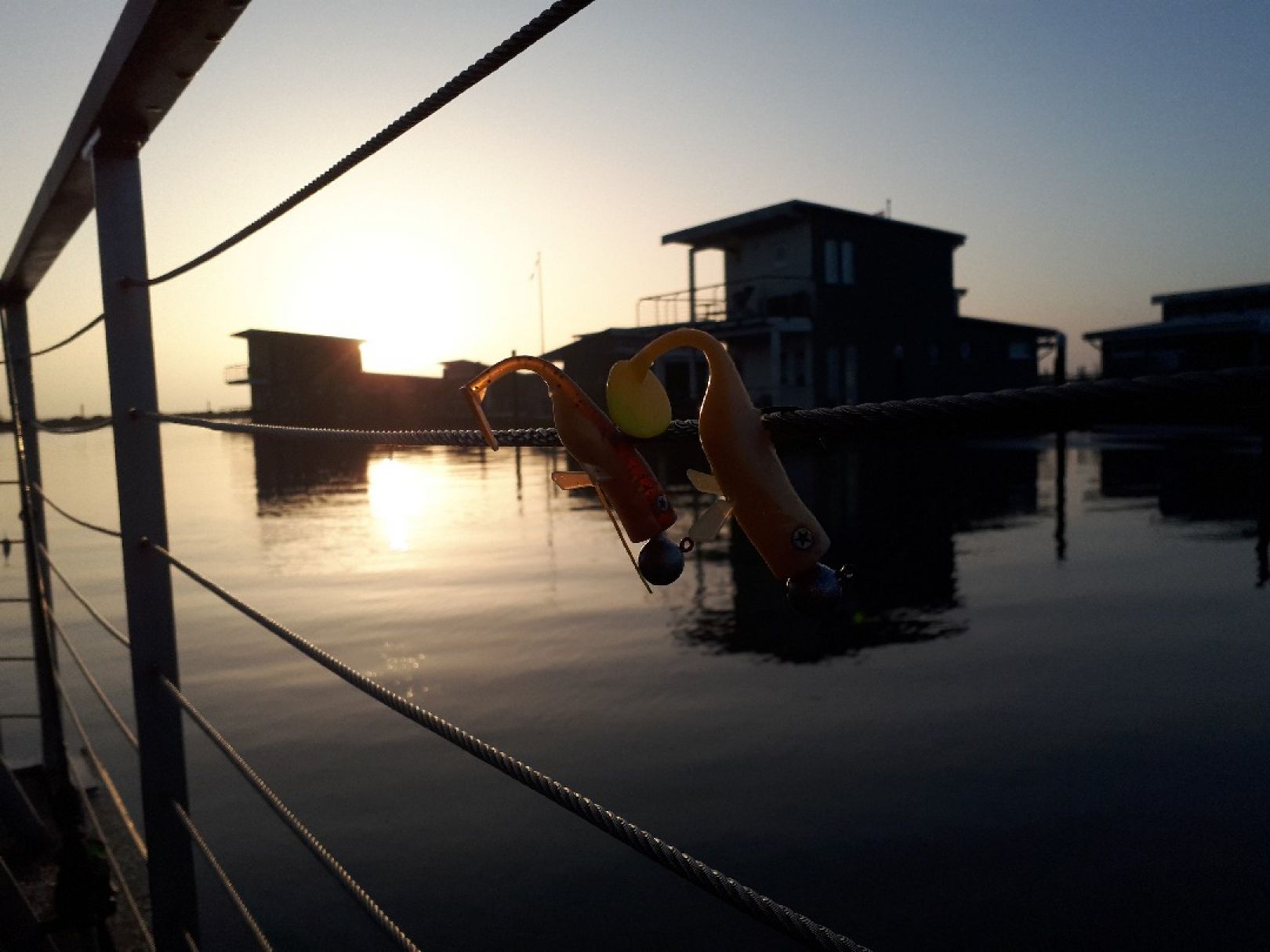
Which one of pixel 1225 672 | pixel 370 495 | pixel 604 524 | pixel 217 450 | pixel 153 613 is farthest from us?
pixel 217 450

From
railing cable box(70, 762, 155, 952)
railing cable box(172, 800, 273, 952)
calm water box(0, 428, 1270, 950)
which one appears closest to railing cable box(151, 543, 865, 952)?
railing cable box(172, 800, 273, 952)

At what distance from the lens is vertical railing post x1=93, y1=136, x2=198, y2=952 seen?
2059 mm

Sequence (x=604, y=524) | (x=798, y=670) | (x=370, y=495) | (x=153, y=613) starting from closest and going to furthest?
(x=153, y=613) → (x=798, y=670) → (x=604, y=524) → (x=370, y=495)

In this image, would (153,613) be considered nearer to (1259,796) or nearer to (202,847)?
(202,847)

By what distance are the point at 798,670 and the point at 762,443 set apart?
22.9 feet

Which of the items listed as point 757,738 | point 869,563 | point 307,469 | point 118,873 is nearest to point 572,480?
point 118,873

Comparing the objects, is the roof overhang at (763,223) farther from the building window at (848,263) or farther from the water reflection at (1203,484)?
the water reflection at (1203,484)

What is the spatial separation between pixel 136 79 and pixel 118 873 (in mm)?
2458

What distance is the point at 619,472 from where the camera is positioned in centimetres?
71

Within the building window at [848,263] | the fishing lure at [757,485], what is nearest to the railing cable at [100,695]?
the fishing lure at [757,485]

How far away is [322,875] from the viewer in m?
4.93

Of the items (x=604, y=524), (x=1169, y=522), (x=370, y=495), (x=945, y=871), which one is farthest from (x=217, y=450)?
(x=945, y=871)

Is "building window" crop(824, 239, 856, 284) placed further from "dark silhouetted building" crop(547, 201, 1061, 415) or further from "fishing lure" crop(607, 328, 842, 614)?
"fishing lure" crop(607, 328, 842, 614)

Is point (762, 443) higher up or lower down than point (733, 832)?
higher up
